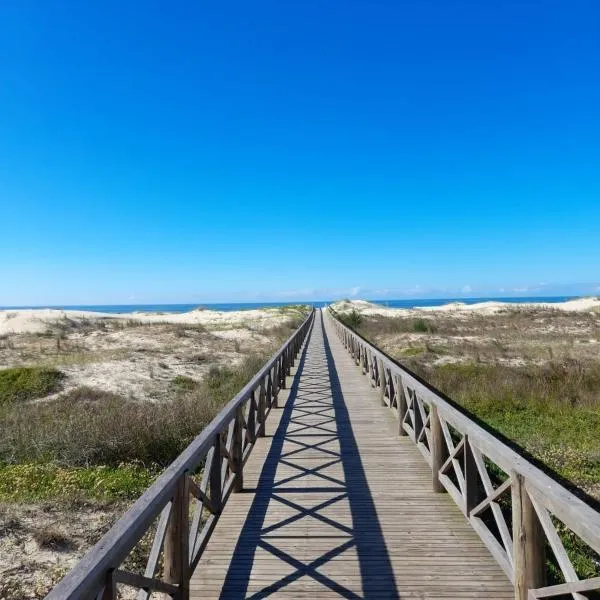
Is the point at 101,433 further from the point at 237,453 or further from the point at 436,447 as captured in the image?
the point at 436,447

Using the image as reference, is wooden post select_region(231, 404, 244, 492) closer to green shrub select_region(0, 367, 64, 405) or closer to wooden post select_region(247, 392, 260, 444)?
wooden post select_region(247, 392, 260, 444)

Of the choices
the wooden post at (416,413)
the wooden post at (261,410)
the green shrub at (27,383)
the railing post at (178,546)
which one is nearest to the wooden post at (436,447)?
the wooden post at (416,413)

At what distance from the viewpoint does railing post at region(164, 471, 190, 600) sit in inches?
127

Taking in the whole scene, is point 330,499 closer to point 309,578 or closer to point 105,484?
point 309,578

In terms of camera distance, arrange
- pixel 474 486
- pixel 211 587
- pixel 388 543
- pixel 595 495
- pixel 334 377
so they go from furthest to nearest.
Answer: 1. pixel 334 377
2. pixel 595 495
3. pixel 474 486
4. pixel 388 543
5. pixel 211 587

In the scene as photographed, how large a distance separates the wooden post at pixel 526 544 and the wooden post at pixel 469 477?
130 centimetres

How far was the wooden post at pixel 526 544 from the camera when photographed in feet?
10.1

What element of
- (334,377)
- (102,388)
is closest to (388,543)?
(334,377)

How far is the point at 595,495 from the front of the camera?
6648 millimetres

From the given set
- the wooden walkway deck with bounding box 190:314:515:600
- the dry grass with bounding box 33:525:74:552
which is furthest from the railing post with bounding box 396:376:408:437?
the dry grass with bounding box 33:525:74:552

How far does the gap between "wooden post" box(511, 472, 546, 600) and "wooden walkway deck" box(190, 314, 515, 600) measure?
546mm

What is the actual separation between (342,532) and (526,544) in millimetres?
1957

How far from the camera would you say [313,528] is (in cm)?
465

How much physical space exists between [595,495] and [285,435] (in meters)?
4.91
